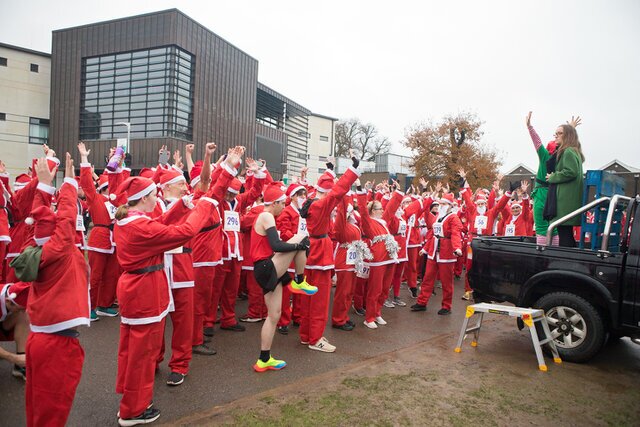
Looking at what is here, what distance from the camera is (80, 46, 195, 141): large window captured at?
25.2 meters

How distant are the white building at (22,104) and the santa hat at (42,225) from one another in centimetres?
2941

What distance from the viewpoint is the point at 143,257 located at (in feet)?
11.3

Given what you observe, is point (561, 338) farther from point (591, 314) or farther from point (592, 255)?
point (592, 255)

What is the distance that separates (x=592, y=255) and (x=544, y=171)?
5.43 feet

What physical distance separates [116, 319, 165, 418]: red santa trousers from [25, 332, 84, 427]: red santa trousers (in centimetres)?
52

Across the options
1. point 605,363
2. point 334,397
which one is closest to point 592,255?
point 605,363

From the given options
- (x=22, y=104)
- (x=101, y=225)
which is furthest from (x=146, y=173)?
(x=22, y=104)

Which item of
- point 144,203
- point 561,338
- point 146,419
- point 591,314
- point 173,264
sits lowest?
point 146,419

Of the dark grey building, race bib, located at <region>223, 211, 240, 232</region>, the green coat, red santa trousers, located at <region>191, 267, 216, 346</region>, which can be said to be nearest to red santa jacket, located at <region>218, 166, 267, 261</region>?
race bib, located at <region>223, 211, 240, 232</region>

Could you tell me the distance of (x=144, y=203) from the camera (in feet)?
11.8

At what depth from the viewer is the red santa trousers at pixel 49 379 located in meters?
2.89

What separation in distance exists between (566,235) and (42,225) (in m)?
6.45

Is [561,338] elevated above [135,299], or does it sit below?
below

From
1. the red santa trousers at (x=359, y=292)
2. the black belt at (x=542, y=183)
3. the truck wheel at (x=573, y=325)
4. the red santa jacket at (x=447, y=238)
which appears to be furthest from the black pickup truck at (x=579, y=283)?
the red santa trousers at (x=359, y=292)
